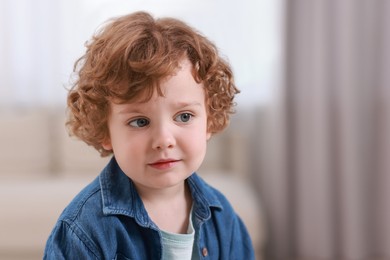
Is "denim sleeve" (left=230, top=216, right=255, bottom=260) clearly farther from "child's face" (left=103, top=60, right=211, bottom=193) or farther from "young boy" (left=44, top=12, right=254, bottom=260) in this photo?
"child's face" (left=103, top=60, right=211, bottom=193)

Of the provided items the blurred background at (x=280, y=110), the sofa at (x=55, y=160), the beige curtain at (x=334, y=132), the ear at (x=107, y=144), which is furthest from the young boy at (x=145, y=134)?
the beige curtain at (x=334, y=132)

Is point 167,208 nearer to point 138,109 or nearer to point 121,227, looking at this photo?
point 121,227

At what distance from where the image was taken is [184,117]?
42.2 inches

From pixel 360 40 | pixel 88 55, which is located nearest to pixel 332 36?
pixel 360 40

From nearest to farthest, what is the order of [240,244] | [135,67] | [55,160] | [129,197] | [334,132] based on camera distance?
[135,67]
[129,197]
[240,244]
[334,132]
[55,160]

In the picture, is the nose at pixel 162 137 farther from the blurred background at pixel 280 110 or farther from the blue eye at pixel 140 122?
the blurred background at pixel 280 110

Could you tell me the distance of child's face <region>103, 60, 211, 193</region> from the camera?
3.38 feet

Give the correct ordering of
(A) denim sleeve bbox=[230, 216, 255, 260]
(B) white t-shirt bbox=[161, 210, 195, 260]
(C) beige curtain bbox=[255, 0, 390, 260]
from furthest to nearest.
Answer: (C) beige curtain bbox=[255, 0, 390, 260] < (A) denim sleeve bbox=[230, 216, 255, 260] < (B) white t-shirt bbox=[161, 210, 195, 260]

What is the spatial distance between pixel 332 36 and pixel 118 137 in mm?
1746

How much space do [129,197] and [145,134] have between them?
0.51ft

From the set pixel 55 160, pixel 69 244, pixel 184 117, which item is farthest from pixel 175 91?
pixel 55 160

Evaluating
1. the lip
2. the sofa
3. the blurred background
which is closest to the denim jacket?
the lip

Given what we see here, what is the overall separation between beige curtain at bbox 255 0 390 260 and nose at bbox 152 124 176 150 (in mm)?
1706

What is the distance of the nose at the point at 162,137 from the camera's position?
102cm
